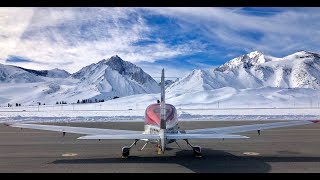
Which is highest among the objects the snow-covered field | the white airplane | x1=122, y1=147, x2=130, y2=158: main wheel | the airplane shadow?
the snow-covered field

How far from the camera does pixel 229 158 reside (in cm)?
1475

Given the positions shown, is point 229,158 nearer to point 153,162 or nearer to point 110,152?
point 153,162

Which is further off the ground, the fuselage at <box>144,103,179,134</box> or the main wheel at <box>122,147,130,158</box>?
the fuselage at <box>144,103,179,134</box>

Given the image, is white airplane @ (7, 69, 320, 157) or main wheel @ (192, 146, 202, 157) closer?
white airplane @ (7, 69, 320, 157)

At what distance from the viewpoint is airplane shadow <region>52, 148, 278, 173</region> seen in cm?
1256

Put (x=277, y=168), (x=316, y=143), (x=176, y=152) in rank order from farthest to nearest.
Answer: (x=316, y=143)
(x=176, y=152)
(x=277, y=168)

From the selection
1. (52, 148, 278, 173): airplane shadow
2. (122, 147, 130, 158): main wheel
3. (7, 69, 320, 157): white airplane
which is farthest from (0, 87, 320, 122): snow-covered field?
(52, 148, 278, 173): airplane shadow

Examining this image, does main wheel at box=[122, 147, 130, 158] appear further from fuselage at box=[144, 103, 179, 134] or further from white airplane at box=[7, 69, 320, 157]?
fuselage at box=[144, 103, 179, 134]

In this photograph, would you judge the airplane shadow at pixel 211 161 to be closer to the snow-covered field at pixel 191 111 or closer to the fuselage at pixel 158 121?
the fuselage at pixel 158 121

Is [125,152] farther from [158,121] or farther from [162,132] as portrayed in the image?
[162,132]

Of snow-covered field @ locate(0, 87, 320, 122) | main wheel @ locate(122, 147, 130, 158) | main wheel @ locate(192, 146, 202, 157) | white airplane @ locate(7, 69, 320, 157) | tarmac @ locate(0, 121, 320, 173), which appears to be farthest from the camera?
snow-covered field @ locate(0, 87, 320, 122)

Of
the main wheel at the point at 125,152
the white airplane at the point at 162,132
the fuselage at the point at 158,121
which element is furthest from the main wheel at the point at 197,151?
the main wheel at the point at 125,152
